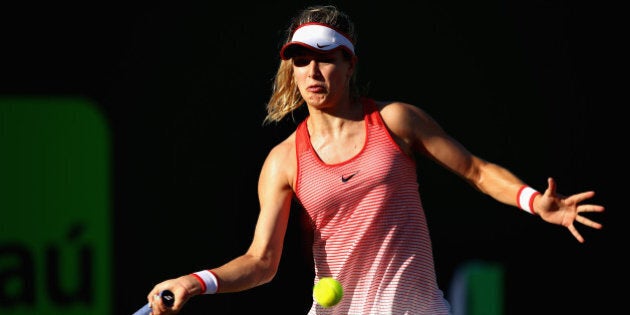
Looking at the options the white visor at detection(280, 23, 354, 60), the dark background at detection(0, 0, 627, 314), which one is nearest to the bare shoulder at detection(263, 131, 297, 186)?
the white visor at detection(280, 23, 354, 60)

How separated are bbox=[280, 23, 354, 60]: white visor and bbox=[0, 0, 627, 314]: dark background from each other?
92 cm

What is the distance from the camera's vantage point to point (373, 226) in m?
3.04

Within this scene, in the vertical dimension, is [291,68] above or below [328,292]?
above

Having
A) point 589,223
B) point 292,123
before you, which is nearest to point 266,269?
point 589,223

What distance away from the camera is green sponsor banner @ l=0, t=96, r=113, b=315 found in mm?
3865

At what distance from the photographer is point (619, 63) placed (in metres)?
4.26

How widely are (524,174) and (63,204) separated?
5.92ft

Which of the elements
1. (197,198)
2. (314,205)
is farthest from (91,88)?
(314,205)

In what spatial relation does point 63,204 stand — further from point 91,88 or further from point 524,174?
point 524,174

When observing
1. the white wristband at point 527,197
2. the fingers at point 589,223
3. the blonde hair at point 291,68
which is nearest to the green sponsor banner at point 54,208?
the blonde hair at point 291,68

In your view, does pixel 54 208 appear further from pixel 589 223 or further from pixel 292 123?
pixel 589 223

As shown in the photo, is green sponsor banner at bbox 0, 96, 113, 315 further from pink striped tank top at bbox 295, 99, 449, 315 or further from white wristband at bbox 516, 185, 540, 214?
white wristband at bbox 516, 185, 540, 214

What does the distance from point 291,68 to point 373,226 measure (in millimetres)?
589

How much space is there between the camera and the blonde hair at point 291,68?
126 inches
